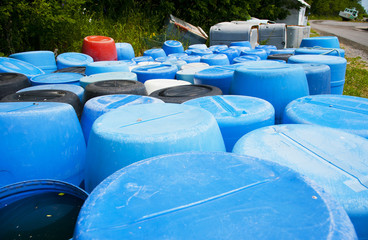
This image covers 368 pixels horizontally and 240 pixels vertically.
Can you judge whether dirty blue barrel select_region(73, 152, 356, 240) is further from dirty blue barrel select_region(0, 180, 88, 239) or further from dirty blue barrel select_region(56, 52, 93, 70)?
dirty blue barrel select_region(56, 52, 93, 70)

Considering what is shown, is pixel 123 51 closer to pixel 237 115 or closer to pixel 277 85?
pixel 277 85

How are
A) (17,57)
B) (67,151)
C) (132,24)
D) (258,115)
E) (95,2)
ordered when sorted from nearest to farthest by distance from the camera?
(67,151), (258,115), (17,57), (132,24), (95,2)

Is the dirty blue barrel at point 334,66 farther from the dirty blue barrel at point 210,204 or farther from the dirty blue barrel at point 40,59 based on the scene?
the dirty blue barrel at point 40,59

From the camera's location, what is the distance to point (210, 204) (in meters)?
0.73

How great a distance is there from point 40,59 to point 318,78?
328 cm

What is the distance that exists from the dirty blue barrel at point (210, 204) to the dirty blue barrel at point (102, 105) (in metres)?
0.81

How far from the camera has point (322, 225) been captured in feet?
2.07

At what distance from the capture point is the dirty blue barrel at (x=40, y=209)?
97cm

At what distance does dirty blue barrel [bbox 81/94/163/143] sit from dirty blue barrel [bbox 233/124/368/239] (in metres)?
0.75

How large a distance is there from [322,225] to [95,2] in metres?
8.95

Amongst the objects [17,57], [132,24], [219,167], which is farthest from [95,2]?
[219,167]

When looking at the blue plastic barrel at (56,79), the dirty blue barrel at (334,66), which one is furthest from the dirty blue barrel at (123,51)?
the dirty blue barrel at (334,66)

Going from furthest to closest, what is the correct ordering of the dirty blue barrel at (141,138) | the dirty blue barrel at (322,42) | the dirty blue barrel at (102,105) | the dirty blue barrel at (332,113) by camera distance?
1. the dirty blue barrel at (322,42)
2. the dirty blue barrel at (102,105)
3. the dirty blue barrel at (332,113)
4. the dirty blue barrel at (141,138)

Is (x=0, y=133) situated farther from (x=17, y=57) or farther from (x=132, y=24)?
(x=132, y=24)
